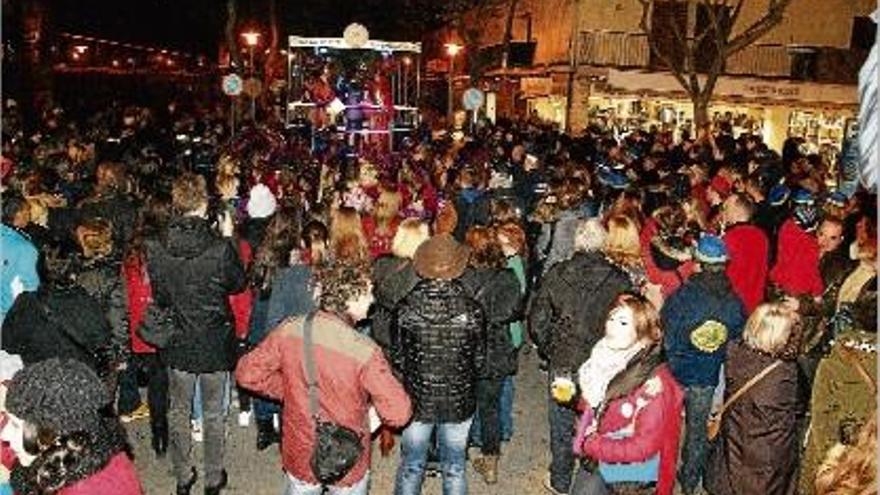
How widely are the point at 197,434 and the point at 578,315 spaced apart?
3.21m

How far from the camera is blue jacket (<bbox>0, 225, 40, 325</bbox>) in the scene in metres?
6.03

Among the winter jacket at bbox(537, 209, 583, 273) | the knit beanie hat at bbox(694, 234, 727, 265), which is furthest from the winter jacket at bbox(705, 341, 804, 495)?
the winter jacket at bbox(537, 209, 583, 273)

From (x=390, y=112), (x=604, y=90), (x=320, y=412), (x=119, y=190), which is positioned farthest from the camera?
(x=604, y=90)

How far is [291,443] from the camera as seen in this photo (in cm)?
455

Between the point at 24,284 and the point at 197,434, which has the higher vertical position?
the point at 24,284

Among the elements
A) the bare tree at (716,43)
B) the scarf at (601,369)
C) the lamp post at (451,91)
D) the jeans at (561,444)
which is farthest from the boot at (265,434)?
the bare tree at (716,43)

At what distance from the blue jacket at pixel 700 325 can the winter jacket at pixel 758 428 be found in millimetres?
830

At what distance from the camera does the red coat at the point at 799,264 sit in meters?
7.19

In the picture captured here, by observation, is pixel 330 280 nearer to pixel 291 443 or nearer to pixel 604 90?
pixel 291 443

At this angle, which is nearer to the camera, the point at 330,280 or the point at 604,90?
the point at 330,280

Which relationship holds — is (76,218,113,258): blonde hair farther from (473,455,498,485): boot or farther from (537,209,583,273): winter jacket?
(537,209,583,273): winter jacket

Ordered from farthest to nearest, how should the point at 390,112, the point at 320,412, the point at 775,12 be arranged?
the point at 775,12 < the point at 390,112 < the point at 320,412

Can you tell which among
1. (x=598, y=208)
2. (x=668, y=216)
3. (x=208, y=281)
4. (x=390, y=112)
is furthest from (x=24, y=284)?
(x=390, y=112)

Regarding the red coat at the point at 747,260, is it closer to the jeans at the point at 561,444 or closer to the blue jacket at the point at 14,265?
the jeans at the point at 561,444
